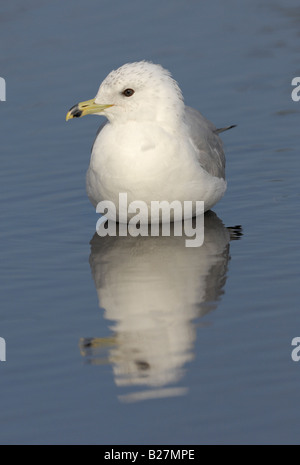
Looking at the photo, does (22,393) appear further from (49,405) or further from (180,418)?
(180,418)

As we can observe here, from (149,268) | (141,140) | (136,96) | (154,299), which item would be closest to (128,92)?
(136,96)

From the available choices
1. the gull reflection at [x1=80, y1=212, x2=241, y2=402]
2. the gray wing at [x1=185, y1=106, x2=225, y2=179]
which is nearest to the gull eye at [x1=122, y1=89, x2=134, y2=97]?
the gray wing at [x1=185, y1=106, x2=225, y2=179]

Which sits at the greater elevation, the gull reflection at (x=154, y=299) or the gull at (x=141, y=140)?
the gull at (x=141, y=140)

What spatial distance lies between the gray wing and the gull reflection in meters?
0.49

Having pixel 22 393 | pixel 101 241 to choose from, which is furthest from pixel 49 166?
pixel 22 393

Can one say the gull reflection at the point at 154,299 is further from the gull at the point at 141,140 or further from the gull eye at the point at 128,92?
the gull eye at the point at 128,92

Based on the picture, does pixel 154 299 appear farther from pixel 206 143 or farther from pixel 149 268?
pixel 206 143

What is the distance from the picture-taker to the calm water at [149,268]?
7.26 m

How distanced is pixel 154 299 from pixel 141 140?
1954 millimetres

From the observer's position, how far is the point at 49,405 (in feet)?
24.2

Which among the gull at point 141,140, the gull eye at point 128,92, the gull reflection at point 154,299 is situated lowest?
the gull reflection at point 154,299

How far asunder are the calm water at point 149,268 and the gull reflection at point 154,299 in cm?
2

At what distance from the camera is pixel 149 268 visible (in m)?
9.97

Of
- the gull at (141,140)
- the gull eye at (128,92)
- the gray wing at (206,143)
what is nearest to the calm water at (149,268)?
the gray wing at (206,143)
